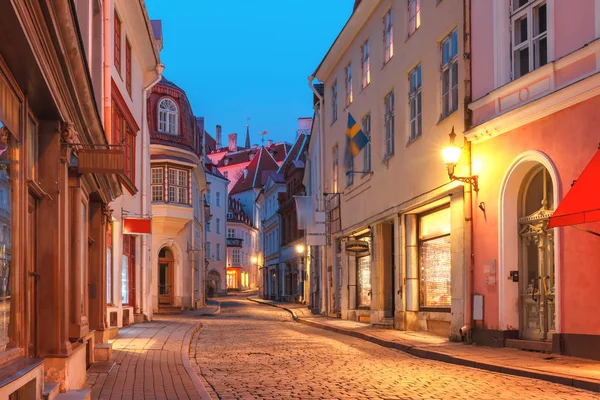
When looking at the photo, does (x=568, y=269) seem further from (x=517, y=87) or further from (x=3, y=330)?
(x=3, y=330)

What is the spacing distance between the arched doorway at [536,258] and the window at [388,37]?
357 inches

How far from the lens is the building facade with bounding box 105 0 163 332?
19.5 metres

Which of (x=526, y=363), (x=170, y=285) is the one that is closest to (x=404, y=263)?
(x=526, y=363)

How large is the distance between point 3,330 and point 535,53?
10.9m

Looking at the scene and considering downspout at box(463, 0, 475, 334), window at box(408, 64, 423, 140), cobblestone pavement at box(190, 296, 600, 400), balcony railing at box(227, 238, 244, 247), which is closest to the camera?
cobblestone pavement at box(190, 296, 600, 400)

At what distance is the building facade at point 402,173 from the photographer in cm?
1752

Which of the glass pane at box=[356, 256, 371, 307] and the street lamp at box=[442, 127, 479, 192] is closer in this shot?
the street lamp at box=[442, 127, 479, 192]

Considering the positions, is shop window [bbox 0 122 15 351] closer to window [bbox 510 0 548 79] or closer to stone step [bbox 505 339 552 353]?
stone step [bbox 505 339 552 353]

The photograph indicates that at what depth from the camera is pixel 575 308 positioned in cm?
1238

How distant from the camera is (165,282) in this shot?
126 ft

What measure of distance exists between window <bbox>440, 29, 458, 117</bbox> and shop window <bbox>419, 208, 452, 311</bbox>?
247 centimetres

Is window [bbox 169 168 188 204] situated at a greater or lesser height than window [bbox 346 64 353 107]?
lesser

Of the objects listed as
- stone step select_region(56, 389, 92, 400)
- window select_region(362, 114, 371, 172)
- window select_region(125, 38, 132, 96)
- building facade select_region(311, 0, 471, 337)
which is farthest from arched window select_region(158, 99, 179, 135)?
stone step select_region(56, 389, 92, 400)

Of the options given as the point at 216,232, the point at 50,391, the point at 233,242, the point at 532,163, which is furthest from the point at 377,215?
the point at 233,242
